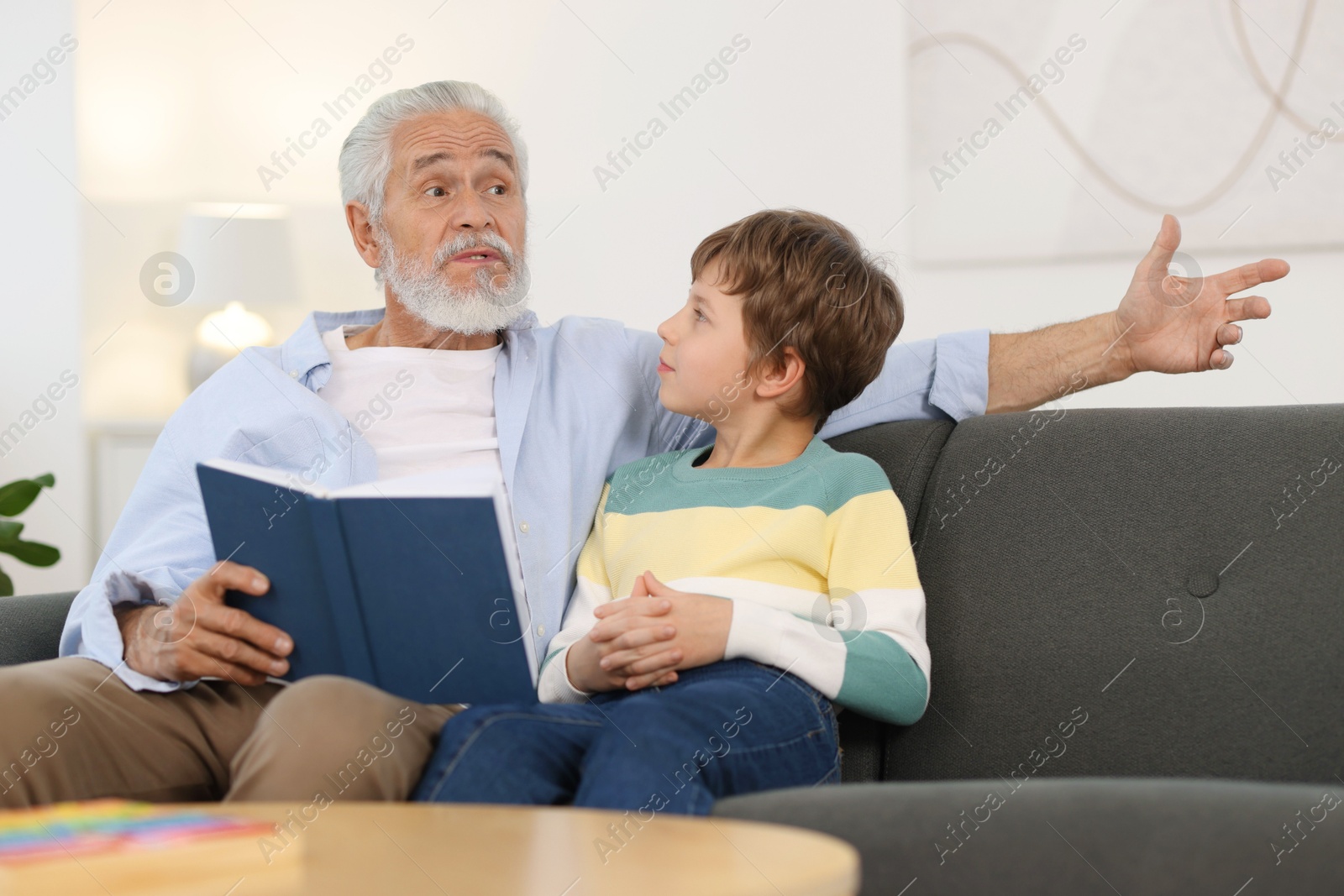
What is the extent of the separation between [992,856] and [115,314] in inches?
128

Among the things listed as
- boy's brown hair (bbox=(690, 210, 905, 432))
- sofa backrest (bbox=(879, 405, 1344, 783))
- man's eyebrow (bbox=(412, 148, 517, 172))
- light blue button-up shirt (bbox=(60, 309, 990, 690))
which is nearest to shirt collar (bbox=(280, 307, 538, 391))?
light blue button-up shirt (bbox=(60, 309, 990, 690))

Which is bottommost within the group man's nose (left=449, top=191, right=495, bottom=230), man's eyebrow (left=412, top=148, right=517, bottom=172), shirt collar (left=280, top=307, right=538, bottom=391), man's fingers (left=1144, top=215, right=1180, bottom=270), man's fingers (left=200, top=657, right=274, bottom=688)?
man's fingers (left=200, top=657, right=274, bottom=688)

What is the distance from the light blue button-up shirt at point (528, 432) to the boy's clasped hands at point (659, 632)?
1.01 ft

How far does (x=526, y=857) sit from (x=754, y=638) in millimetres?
529

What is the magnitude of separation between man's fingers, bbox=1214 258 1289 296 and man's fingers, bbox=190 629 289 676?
1273 millimetres

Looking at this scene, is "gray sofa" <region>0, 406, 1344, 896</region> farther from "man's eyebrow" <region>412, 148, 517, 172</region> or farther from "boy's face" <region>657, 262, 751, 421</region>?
"man's eyebrow" <region>412, 148, 517, 172</region>

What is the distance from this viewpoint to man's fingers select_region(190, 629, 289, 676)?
1.31 m

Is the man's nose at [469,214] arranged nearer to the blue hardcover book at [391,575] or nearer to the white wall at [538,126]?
the blue hardcover book at [391,575]

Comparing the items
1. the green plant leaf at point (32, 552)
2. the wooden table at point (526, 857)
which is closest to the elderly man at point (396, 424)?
the wooden table at point (526, 857)

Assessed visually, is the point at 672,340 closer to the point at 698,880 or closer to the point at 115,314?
the point at 698,880

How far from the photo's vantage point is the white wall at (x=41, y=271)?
133 inches

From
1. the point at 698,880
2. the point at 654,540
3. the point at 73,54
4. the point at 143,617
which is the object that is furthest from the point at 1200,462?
the point at 73,54

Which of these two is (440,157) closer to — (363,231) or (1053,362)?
(363,231)

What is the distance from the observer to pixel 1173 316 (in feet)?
5.04
